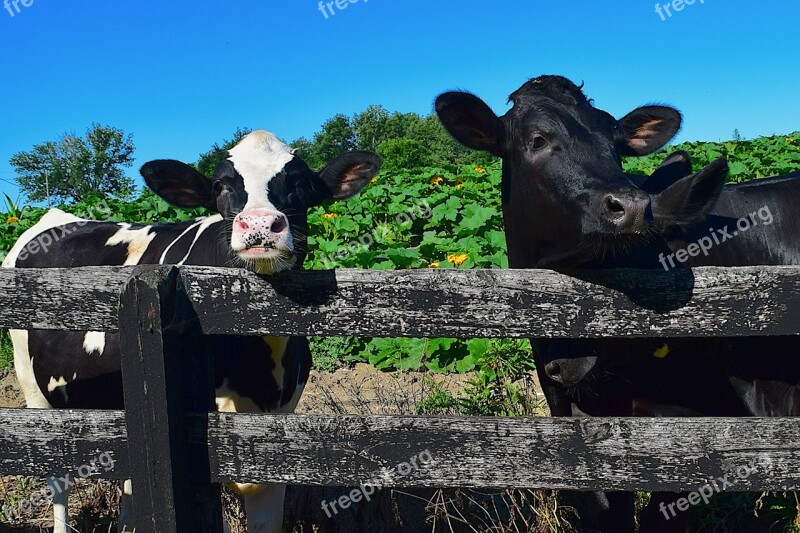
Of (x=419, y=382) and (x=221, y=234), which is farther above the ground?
(x=221, y=234)

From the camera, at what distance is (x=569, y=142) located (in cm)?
294

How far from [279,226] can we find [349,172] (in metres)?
1.51

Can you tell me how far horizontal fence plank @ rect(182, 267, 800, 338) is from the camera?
85.0 inches

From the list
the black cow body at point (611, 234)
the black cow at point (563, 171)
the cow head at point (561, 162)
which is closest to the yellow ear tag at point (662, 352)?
the black cow body at point (611, 234)

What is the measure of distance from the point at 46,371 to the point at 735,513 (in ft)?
14.1

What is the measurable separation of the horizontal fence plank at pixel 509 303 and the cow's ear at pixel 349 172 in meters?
1.93

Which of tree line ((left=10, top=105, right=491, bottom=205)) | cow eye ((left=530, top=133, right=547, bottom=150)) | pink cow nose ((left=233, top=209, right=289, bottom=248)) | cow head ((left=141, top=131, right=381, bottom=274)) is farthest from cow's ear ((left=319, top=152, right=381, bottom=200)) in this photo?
tree line ((left=10, top=105, right=491, bottom=205))

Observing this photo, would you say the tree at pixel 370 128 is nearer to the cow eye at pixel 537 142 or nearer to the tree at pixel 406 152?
the tree at pixel 406 152

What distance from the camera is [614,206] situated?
97.6 inches

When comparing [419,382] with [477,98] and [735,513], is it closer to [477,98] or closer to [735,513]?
Result: [735,513]

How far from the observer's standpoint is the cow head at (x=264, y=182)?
3.46 metres

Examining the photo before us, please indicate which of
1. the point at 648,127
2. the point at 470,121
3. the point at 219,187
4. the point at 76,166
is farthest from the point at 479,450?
the point at 76,166

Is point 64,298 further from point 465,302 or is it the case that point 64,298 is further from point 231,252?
point 465,302

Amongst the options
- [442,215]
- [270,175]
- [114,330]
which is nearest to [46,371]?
[270,175]
